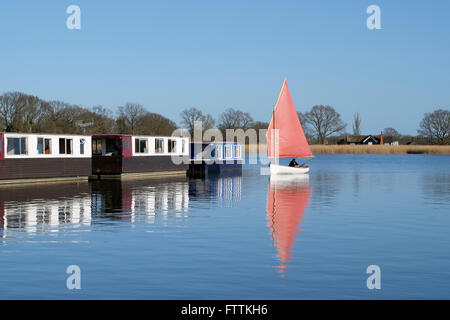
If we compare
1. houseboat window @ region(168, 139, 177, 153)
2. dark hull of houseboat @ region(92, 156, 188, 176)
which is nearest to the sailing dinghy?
houseboat window @ region(168, 139, 177, 153)

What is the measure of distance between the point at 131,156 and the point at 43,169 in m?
7.75

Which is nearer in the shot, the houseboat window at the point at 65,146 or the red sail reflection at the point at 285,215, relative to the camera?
the red sail reflection at the point at 285,215

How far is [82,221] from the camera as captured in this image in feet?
64.2

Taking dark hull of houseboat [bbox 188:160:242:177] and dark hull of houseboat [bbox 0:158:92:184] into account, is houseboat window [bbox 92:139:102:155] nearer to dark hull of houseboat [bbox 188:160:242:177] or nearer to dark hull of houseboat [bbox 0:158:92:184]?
dark hull of houseboat [bbox 0:158:92:184]

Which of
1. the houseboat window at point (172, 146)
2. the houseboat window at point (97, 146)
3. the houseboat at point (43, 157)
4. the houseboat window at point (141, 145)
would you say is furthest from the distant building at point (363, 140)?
the houseboat at point (43, 157)

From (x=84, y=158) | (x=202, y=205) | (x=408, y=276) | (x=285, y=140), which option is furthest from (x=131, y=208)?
(x=285, y=140)

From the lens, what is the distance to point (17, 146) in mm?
35969

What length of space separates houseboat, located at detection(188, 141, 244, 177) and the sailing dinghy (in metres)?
7.86

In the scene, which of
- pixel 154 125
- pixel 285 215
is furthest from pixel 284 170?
pixel 154 125

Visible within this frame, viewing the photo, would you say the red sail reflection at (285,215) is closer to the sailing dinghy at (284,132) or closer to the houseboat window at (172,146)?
the sailing dinghy at (284,132)

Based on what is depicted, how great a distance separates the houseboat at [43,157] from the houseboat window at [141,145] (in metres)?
4.19

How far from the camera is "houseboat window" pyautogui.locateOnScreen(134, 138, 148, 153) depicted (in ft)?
146

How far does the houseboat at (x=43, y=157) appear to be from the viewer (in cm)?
3550
